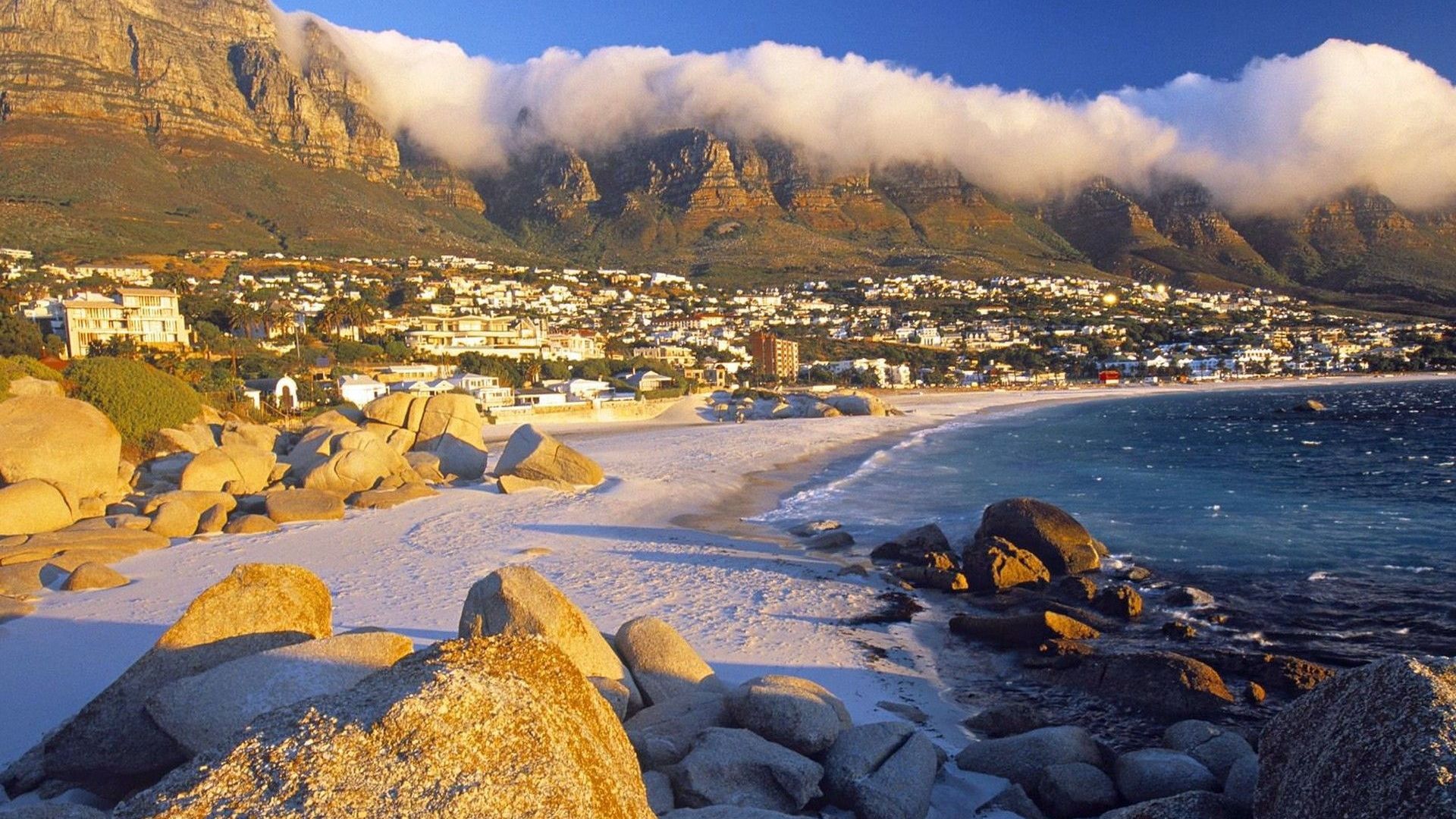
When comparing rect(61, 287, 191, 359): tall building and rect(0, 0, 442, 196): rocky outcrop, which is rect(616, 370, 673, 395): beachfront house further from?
rect(0, 0, 442, 196): rocky outcrop

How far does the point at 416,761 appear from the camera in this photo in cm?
334

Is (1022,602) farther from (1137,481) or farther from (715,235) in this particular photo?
(715,235)

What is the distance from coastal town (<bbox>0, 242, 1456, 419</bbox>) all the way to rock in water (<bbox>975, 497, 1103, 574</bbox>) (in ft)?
88.4

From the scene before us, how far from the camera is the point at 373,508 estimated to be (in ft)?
75.5

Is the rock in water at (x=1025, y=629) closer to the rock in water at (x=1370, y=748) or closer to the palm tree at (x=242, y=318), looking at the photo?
the rock in water at (x=1370, y=748)

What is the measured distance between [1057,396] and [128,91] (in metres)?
144

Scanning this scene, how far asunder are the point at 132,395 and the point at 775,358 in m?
77.8

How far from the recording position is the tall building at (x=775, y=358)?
335 feet

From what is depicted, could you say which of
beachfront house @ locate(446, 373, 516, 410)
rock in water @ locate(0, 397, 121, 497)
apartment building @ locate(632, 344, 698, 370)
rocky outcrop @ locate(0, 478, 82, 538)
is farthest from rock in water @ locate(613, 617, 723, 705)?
apartment building @ locate(632, 344, 698, 370)

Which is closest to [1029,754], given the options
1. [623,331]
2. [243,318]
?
[243,318]

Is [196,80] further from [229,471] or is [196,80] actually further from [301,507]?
[301,507]

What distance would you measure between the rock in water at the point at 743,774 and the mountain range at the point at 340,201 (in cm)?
11189

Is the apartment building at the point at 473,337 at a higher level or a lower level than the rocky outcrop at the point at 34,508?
higher

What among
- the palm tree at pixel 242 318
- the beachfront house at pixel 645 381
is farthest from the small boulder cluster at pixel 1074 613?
the palm tree at pixel 242 318
